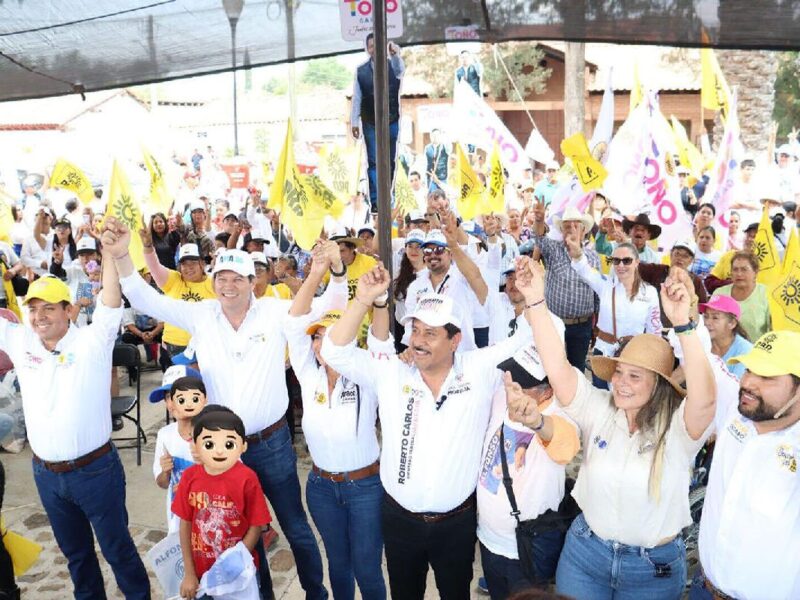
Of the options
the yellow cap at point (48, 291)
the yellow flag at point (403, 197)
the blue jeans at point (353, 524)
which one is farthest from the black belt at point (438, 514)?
the yellow flag at point (403, 197)

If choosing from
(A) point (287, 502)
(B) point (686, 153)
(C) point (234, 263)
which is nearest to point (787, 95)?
(B) point (686, 153)

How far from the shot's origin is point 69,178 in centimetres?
781

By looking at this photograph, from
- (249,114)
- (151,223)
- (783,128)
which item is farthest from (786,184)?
(249,114)

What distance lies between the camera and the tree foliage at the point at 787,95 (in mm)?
31453

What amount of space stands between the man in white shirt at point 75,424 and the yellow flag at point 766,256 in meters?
4.50

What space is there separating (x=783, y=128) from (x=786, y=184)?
24.7 m

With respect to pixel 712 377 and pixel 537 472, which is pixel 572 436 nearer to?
pixel 537 472

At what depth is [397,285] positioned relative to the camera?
21.0 ft

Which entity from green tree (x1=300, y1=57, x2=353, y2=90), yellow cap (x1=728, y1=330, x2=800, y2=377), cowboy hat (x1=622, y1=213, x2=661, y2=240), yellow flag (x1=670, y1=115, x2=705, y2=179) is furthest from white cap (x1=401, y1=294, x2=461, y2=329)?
green tree (x1=300, y1=57, x2=353, y2=90)

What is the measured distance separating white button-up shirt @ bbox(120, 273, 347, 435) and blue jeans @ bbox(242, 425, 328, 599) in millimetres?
137

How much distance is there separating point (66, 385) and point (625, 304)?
159 inches

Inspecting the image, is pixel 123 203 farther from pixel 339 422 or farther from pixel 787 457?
pixel 787 457

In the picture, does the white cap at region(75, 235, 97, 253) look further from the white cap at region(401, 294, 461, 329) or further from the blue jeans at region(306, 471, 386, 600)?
the white cap at region(401, 294, 461, 329)

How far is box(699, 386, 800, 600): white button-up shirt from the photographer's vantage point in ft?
8.10
